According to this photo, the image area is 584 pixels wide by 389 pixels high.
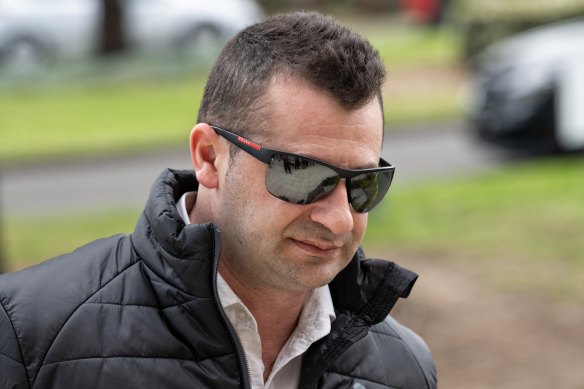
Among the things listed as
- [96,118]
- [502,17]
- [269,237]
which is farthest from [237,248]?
[502,17]

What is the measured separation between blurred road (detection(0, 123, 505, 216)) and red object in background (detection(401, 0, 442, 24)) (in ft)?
38.0

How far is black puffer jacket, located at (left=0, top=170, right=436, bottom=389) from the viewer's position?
222 centimetres

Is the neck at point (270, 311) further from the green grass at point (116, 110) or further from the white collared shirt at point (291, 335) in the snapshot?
the green grass at point (116, 110)

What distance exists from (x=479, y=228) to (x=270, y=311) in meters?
7.07

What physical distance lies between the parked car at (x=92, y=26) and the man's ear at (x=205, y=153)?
64.9 feet

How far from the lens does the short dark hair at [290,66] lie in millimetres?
2342

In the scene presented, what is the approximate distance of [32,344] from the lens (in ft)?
7.30

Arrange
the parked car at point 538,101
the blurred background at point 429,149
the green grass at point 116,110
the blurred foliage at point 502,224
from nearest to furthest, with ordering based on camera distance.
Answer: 1. the blurred background at point 429,149
2. the blurred foliage at point 502,224
3. the parked car at point 538,101
4. the green grass at point 116,110

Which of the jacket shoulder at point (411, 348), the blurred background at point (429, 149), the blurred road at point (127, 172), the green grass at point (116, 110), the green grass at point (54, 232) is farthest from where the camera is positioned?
the green grass at point (116, 110)

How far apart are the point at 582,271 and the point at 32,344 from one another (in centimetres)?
648

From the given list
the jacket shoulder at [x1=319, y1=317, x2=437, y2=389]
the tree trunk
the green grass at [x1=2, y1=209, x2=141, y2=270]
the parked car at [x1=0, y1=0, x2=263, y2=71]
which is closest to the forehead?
the jacket shoulder at [x1=319, y1=317, x2=437, y2=389]

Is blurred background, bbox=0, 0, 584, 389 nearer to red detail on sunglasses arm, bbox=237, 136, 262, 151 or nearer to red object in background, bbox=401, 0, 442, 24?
red object in background, bbox=401, 0, 442, 24

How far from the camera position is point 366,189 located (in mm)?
2424

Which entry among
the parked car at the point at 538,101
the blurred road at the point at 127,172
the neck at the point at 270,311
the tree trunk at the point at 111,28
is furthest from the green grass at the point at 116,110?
the neck at the point at 270,311
